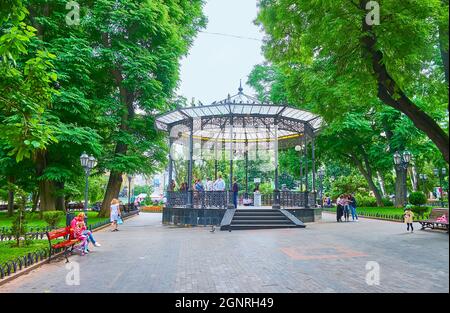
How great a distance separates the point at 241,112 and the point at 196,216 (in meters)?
6.30

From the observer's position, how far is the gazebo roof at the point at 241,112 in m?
18.8

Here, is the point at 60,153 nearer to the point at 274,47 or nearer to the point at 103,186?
the point at 274,47

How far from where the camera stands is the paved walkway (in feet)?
20.3

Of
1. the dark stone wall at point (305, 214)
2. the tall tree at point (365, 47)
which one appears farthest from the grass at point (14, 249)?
the dark stone wall at point (305, 214)

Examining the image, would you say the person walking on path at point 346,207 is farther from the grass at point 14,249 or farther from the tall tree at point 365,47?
the grass at point 14,249

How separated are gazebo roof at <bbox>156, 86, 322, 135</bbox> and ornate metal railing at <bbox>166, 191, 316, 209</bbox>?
4.37 meters

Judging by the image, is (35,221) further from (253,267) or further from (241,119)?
(253,267)

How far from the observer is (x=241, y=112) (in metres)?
19.8

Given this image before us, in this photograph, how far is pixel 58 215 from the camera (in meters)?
16.5

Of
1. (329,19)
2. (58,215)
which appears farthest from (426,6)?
(58,215)

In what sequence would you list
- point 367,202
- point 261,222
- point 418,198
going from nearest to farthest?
point 261,222, point 418,198, point 367,202

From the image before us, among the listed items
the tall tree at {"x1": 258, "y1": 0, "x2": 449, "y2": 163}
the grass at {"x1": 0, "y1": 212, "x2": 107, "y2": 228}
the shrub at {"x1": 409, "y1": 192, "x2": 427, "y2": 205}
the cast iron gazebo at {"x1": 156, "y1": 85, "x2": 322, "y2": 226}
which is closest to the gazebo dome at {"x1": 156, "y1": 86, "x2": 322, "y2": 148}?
the cast iron gazebo at {"x1": 156, "y1": 85, "x2": 322, "y2": 226}

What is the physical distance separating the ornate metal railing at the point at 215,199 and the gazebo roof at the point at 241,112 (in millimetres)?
4369

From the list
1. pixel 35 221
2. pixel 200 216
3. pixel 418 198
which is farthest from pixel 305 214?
pixel 35 221
